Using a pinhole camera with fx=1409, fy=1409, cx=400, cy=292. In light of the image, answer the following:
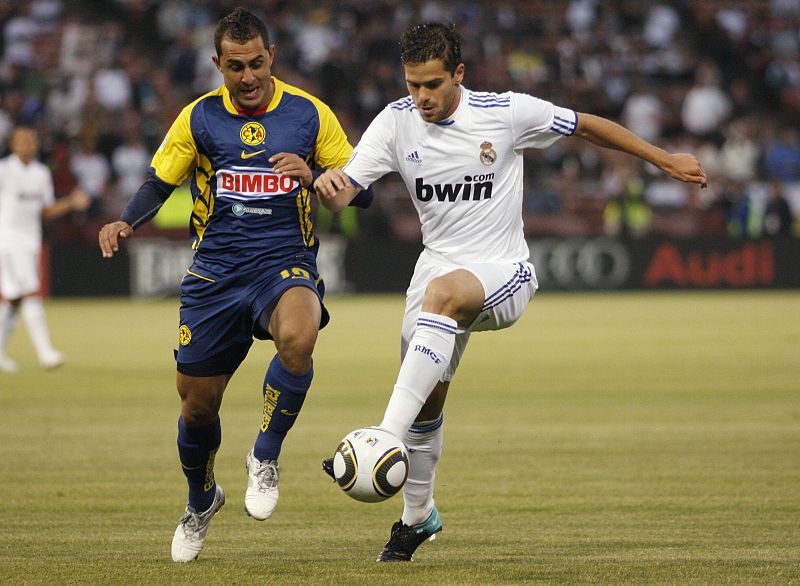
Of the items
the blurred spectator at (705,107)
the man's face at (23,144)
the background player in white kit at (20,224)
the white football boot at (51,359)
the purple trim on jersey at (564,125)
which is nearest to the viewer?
the purple trim on jersey at (564,125)

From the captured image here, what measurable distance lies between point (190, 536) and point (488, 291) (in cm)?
159

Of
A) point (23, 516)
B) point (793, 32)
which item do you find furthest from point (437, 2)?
point (23, 516)

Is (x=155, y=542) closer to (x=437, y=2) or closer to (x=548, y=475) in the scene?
(x=548, y=475)

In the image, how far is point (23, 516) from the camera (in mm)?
6738

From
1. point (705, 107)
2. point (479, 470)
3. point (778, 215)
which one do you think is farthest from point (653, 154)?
point (705, 107)

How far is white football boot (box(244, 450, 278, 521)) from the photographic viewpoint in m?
5.69

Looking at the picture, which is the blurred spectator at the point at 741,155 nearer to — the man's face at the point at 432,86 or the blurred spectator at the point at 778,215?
the blurred spectator at the point at 778,215

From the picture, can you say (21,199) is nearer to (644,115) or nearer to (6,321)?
(6,321)

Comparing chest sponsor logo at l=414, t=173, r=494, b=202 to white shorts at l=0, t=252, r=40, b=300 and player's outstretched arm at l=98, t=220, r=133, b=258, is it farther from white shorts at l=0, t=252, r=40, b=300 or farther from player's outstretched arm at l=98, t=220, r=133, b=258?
white shorts at l=0, t=252, r=40, b=300

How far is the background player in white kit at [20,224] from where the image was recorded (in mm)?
14609

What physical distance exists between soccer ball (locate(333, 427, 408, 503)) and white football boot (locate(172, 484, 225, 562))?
846 millimetres

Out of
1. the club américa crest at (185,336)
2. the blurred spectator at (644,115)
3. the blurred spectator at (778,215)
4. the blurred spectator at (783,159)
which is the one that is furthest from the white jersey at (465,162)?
the blurred spectator at (644,115)

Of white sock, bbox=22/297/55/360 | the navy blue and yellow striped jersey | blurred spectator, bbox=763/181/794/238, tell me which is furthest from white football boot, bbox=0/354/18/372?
blurred spectator, bbox=763/181/794/238

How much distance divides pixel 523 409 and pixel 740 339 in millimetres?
6455
